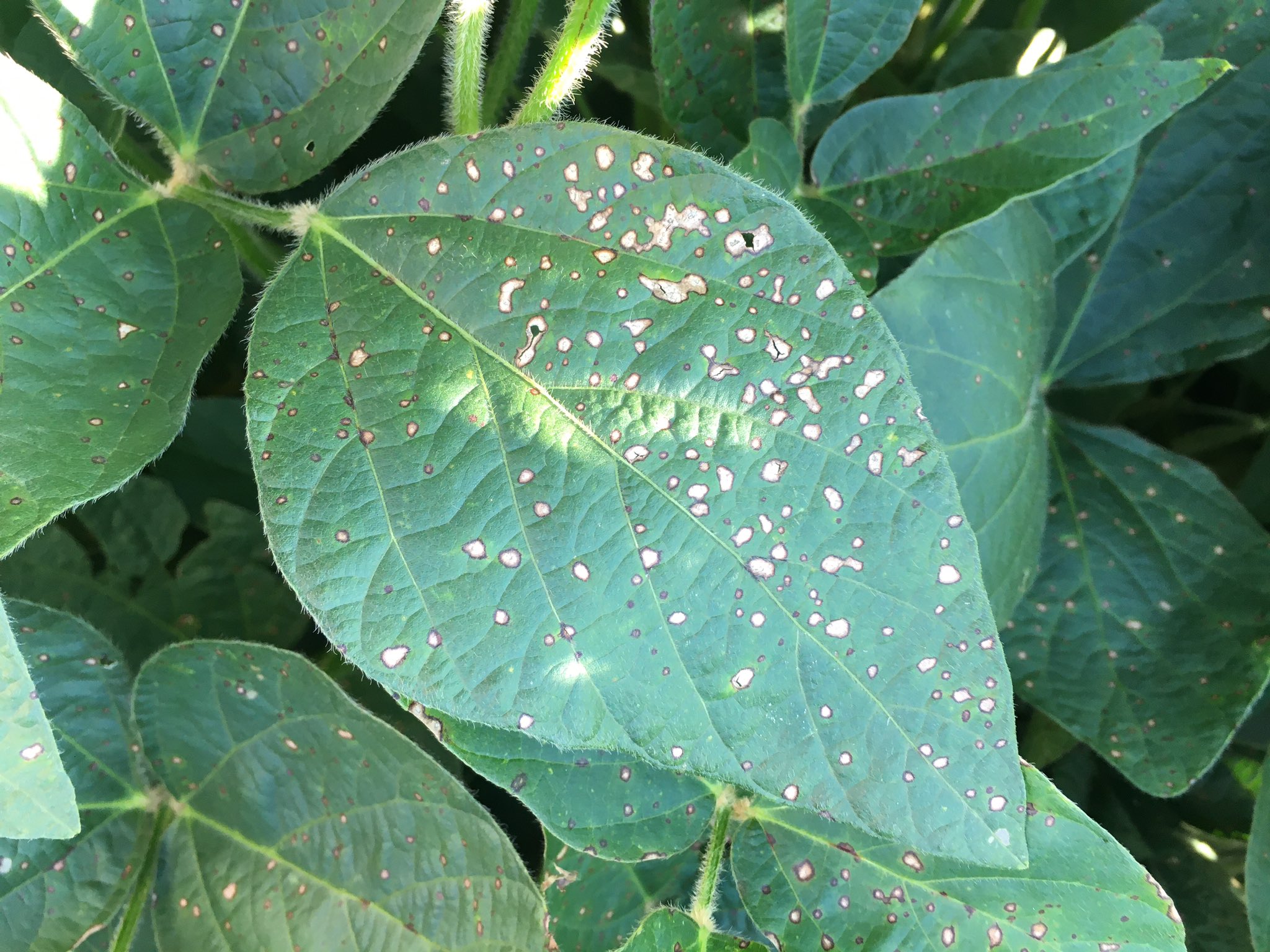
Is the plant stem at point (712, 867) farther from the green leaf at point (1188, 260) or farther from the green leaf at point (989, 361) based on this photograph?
the green leaf at point (1188, 260)

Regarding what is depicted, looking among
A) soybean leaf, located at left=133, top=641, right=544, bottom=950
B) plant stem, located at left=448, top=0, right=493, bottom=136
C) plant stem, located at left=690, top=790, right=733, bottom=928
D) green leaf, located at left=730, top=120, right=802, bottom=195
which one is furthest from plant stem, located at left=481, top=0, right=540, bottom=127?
plant stem, located at left=690, top=790, right=733, bottom=928

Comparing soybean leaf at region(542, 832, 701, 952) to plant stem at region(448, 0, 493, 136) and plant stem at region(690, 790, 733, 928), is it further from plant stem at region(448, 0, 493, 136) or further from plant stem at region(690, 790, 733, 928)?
plant stem at region(448, 0, 493, 136)

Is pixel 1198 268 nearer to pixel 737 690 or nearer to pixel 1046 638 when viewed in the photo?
pixel 1046 638

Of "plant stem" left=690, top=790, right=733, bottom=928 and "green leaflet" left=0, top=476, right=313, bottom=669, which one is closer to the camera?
"plant stem" left=690, top=790, right=733, bottom=928

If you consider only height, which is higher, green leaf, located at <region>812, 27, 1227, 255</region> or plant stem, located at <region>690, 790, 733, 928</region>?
green leaf, located at <region>812, 27, 1227, 255</region>

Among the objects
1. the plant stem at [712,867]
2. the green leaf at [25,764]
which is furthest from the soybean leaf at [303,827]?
the green leaf at [25,764]

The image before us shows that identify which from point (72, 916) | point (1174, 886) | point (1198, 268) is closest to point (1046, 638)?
point (1174, 886)
